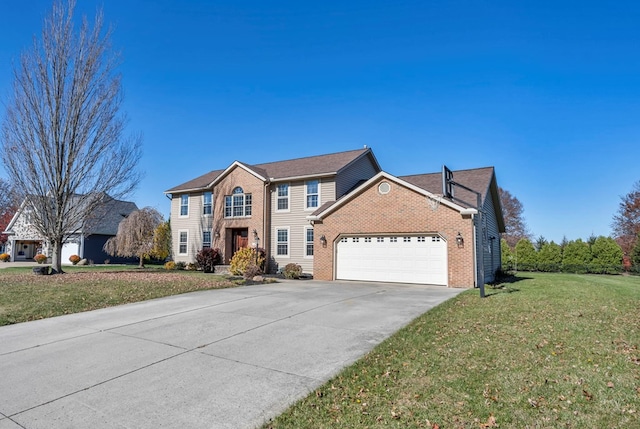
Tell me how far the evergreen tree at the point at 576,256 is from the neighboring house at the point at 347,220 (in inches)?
428

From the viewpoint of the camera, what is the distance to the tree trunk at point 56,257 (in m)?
18.0

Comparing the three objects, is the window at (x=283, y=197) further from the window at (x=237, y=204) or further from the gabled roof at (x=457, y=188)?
the gabled roof at (x=457, y=188)

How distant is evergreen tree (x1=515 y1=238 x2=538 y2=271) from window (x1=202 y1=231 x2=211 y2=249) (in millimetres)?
24583

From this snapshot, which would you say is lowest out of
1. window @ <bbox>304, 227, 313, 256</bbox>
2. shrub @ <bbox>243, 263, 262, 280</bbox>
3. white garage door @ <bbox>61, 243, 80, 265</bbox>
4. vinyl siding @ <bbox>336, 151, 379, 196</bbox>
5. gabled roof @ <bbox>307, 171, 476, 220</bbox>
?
shrub @ <bbox>243, 263, 262, 280</bbox>

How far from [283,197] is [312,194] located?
6.68ft

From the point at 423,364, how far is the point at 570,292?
9.63 metres

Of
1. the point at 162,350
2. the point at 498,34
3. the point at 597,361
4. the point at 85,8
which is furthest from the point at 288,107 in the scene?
the point at 597,361

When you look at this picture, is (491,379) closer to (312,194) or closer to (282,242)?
(312,194)

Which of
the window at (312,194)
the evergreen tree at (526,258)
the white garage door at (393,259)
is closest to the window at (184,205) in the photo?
the window at (312,194)

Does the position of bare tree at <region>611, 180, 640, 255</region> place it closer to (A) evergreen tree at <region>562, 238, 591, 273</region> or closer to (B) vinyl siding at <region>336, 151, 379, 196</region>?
(A) evergreen tree at <region>562, 238, 591, 273</region>

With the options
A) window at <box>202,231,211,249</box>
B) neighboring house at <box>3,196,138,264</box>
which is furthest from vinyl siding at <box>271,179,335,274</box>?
neighboring house at <box>3,196,138,264</box>

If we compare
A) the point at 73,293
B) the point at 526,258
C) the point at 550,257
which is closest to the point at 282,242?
the point at 73,293

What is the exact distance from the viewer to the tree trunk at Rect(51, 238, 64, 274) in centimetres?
1798

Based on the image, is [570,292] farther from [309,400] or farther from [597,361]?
[309,400]
